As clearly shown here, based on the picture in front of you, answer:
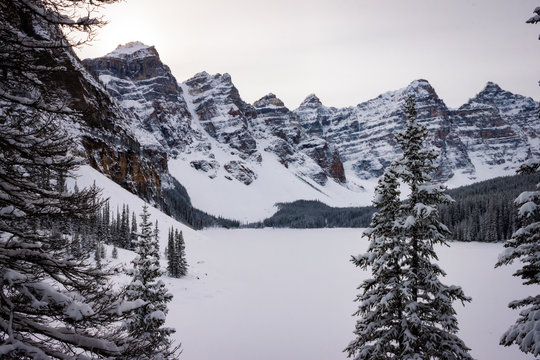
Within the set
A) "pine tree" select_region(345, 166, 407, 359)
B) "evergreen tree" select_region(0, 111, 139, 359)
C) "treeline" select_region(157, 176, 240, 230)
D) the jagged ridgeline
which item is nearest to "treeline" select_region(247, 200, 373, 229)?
"treeline" select_region(157, 176, 240, 230)

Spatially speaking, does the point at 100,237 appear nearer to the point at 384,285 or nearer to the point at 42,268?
the point at 384,285

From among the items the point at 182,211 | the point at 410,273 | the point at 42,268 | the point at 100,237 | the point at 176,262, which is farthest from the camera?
the point at 182,211

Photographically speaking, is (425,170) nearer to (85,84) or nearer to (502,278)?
(502,278)

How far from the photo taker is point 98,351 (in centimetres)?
406

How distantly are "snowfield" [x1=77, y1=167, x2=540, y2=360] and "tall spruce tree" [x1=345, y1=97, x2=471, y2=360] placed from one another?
8.81m

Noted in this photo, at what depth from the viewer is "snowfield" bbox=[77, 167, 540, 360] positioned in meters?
20.0

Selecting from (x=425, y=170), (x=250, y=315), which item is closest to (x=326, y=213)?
(x=250, y=315)

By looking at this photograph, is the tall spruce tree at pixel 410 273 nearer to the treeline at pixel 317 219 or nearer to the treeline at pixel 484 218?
the treeline at pixel 484 218

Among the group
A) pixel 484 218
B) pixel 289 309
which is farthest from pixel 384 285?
pixel 484 218

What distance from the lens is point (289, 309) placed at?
90.8 ft

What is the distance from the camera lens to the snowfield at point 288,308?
20.0 metres

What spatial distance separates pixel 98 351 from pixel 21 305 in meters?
1.27

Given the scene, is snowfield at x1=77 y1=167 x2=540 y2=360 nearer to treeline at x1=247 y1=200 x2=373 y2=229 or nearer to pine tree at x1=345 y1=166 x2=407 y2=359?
pine tree at x1=345 y1=166 x2=407 y2=359

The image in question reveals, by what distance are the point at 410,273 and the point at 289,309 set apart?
68.8ft
